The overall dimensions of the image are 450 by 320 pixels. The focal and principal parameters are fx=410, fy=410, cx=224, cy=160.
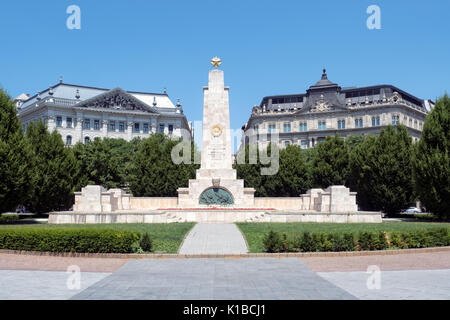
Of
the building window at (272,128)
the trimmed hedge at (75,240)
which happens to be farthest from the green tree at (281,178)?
the building window at (272,128)

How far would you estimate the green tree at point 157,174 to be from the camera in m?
49.6

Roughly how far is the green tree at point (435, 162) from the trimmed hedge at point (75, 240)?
79.2 ft

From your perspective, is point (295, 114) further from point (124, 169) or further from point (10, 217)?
point (10, 217)

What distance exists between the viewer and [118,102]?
99625 millimetres

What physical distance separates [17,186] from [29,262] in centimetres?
1561

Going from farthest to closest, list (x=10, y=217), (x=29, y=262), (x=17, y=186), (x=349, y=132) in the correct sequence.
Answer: (x=349, y=132), (x=10, y=217), (x=17, y=186), (x=29, y=262)

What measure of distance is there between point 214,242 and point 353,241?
5.98 meters

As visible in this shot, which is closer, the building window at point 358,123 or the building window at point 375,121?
the building window at point 375,121

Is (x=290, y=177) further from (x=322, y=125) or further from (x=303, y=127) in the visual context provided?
(x=303, y=127)

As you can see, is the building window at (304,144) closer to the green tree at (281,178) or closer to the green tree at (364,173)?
the green tree at (281,178)

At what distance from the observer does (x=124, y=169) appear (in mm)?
54844

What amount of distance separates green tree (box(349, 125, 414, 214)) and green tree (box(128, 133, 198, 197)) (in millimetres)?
20323

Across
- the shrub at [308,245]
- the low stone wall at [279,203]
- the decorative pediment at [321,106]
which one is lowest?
the shrub at [308,245]
